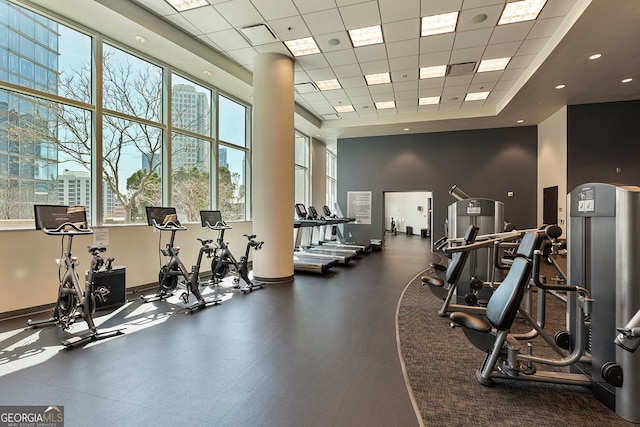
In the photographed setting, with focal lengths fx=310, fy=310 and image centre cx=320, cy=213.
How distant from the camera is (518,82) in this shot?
689 cm

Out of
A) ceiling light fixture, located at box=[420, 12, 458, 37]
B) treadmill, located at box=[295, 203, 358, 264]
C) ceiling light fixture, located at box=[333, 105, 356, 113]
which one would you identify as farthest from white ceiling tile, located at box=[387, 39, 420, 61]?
treadmill, located at box=[295, 203, 358, 264]

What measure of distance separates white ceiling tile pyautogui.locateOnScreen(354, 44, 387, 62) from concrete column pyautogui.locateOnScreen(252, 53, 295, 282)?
1.48 metres

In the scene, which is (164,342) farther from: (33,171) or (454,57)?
(454,57)

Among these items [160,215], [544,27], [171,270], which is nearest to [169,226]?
[160,215]

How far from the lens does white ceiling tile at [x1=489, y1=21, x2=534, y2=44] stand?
4.85 metres

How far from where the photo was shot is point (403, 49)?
564cm

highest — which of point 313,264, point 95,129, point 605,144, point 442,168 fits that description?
point 605,144

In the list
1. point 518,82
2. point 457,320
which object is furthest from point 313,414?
point 518,82

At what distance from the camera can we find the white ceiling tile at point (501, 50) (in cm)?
545

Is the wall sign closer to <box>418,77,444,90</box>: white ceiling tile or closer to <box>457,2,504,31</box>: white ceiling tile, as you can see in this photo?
<box>418,77,444,90</box>: white ceiling tile

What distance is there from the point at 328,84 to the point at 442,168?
5.01 metres

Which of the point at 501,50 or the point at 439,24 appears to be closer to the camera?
the point at 439,24

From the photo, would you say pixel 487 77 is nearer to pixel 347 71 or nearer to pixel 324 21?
pixel 347 71

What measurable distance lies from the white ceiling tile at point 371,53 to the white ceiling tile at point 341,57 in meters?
0.11
